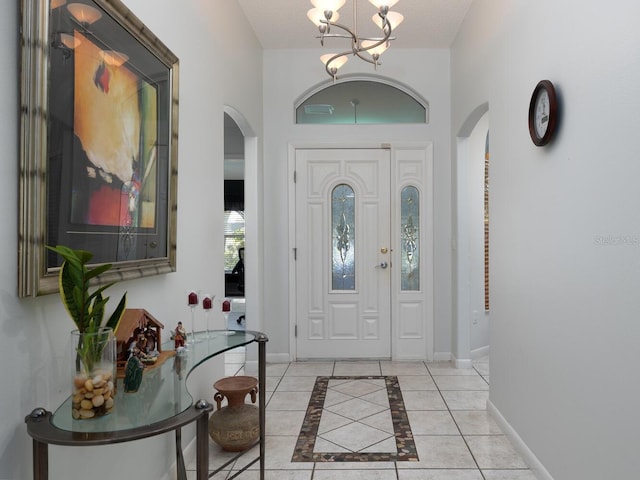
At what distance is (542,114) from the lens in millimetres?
2336

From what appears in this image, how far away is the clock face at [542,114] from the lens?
2281 millimetres

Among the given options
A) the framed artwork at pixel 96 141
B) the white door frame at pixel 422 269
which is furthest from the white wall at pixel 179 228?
the white door frame at pixel 422 269

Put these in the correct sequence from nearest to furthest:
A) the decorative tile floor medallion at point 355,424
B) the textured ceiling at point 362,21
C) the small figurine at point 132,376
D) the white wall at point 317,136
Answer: the small figurine at point 132,376, the decorative tile floor medallion at point 355,424, the textured ceiling at point 362,21, the white wall at point 317,136

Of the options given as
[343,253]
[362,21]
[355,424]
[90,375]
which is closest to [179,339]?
[90,375]

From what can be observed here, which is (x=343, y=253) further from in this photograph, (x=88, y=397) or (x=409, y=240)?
(x=88, y=397)

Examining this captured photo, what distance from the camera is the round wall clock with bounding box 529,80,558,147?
7.20 ft

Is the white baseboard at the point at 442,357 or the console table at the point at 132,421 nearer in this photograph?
the console table at the point at 132,421

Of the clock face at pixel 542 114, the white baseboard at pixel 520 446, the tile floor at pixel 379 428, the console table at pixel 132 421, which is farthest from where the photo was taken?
the tile floor at pixel 379 428

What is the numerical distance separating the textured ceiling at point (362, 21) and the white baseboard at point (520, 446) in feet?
9.87

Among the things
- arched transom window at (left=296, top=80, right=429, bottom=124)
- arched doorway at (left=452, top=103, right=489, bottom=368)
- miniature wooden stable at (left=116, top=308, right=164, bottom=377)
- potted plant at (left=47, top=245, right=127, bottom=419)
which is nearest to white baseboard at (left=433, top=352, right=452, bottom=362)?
arched doorway at (left=452, top=103, right=489, bottom=368)

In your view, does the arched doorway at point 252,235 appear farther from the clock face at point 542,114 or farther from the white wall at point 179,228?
the clock face at point 542,114

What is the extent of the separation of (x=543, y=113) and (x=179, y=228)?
1.88 metres

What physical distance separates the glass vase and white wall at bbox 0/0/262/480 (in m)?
0.18

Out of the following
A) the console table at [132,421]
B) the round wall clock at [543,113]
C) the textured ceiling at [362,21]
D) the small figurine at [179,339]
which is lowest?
the console table at [132,421]
